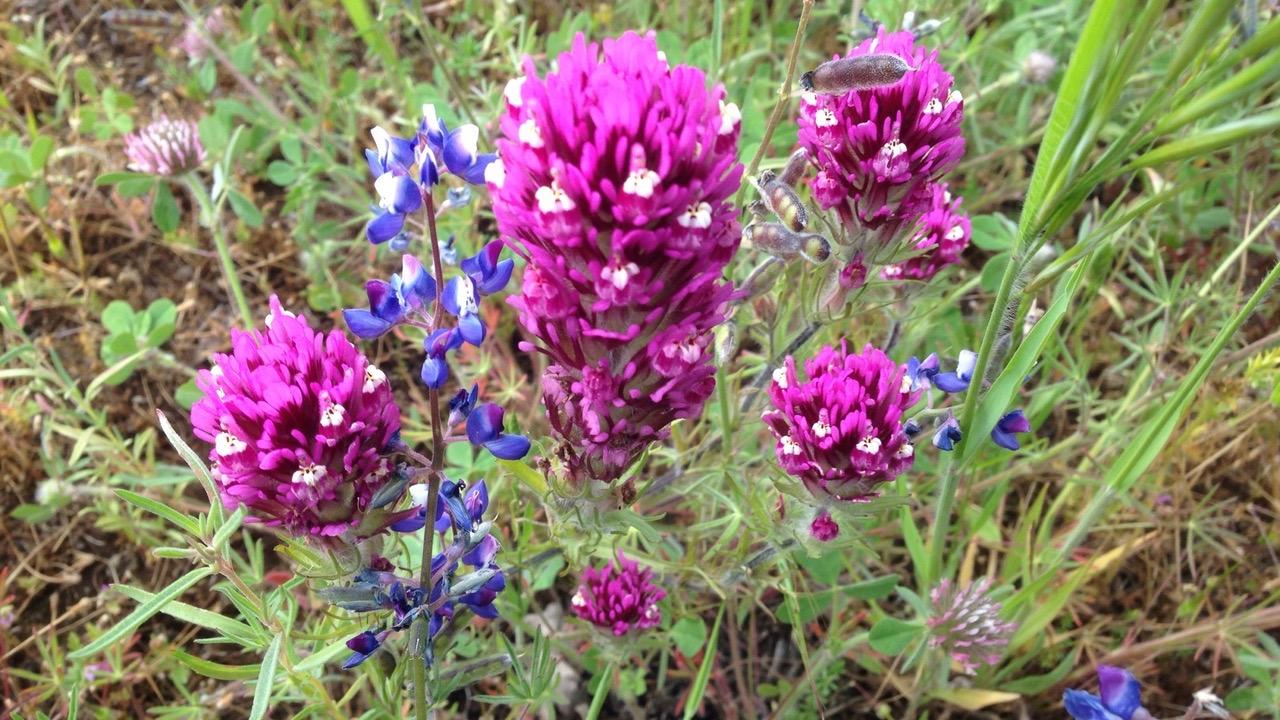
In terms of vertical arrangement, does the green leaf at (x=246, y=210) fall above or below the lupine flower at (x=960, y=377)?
below

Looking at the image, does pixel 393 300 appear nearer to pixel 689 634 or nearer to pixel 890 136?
pixel 890 136

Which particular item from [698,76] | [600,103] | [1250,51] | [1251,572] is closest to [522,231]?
[600,103]

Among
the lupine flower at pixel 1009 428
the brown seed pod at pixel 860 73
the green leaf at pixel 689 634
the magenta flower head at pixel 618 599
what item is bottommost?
the green leaf at pixel 689 634

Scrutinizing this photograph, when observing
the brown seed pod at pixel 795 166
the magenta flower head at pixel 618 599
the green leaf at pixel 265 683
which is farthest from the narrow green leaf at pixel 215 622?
the brown seed pod at pixel 795 166

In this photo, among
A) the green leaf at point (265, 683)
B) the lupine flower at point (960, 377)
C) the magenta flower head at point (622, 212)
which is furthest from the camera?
the lupine flower at point (960, 377)

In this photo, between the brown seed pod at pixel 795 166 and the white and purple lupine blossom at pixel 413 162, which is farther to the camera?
the brown seed pod at pixel 795 166

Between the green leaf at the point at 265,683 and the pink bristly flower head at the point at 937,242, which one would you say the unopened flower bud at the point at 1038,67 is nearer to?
the pink bristly flower head at the point at 937,242

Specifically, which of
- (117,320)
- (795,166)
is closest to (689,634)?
(795,166)
